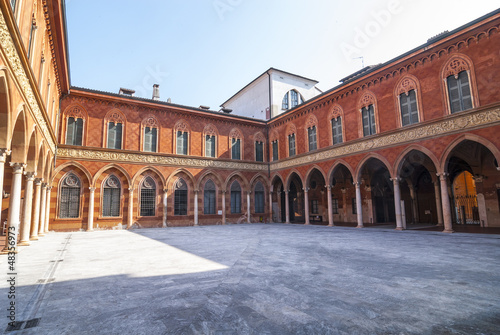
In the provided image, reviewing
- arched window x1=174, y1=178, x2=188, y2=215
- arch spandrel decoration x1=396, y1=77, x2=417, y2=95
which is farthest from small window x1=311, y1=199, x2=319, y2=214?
arch spandrel decoration x1=396, y1=77, x2=417, y2=95

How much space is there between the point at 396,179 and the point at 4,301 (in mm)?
16657

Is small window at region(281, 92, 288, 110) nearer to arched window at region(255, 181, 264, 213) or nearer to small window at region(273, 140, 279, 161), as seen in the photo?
small window at region(273, 140, 279, 161)

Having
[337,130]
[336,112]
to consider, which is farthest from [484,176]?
[336,112]

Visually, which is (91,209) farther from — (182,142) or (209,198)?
(209,198)

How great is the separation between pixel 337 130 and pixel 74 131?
17936mm

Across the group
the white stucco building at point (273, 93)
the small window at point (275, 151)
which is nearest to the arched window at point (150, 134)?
the small window at point (275, 151)

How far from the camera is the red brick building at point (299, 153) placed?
13156mm

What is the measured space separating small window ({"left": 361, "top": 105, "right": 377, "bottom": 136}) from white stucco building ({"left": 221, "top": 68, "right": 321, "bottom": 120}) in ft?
37.7

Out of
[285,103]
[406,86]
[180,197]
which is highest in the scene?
[285,103]

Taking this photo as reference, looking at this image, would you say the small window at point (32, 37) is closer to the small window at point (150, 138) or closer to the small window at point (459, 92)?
the small window at point (150, 138)

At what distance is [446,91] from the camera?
1371 centimetres

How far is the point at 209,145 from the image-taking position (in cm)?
2345

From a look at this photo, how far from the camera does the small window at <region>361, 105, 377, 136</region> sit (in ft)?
56.6

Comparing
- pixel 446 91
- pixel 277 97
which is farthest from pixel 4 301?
pixel 277 97
